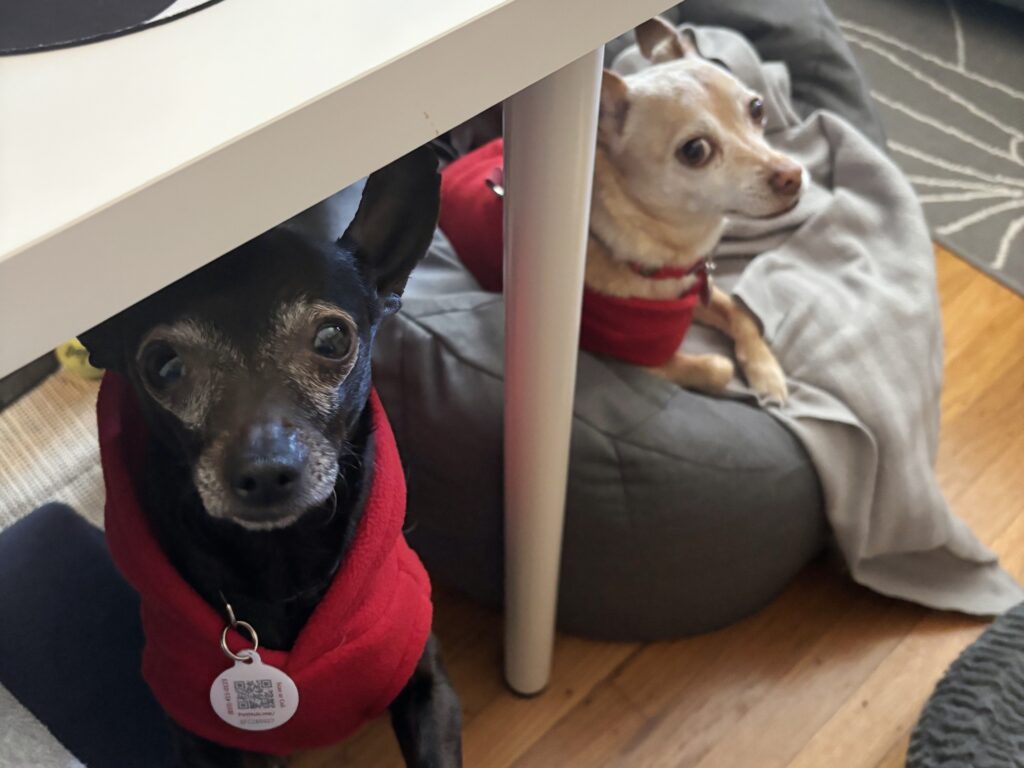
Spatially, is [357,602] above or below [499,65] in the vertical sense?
below

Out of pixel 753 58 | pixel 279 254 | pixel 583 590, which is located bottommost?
pixel 583 590

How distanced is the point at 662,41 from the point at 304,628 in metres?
0.84

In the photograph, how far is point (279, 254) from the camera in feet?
1.89

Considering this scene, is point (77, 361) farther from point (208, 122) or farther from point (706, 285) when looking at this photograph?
point (208, 122)

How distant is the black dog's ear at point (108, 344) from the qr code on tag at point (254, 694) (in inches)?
10.0

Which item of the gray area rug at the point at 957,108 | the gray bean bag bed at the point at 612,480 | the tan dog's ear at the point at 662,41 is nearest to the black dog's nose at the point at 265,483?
the gray bean bag bed at the point at 612,480

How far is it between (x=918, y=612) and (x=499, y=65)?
1.07 m

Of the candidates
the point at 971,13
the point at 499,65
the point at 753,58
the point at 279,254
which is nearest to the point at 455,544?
the point at 279,254

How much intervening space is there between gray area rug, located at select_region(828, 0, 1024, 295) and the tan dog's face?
2.66 ft

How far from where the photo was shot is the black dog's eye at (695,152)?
1.03 m

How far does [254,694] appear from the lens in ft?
2.27

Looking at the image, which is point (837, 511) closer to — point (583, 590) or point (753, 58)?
point (583, 590)

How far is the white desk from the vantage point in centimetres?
33

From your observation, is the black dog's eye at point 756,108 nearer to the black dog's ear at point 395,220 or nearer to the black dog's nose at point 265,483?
the black dog's ear at point 395,220
